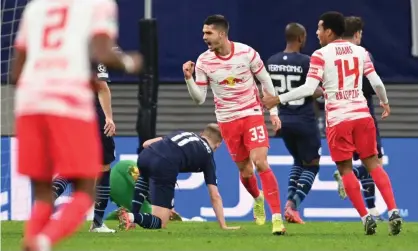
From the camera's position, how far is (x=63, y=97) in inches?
276

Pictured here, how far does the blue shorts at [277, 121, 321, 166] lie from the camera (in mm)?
14609

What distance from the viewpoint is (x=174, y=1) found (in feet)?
58.9

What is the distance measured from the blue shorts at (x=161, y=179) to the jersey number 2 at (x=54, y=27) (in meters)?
5.19

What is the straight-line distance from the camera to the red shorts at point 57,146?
6.95m

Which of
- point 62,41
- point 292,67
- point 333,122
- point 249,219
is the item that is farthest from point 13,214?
point 62,41

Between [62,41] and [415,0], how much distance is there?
11.3m

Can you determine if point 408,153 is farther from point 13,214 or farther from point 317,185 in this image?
point 13,214

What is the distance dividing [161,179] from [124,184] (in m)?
2.50

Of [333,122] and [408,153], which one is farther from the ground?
[333,122]

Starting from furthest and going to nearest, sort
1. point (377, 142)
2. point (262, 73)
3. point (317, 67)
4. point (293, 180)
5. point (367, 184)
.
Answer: point (293, 180) → point (367, 184) → point (377, 142) → point (262, 73) → point (317, 67)

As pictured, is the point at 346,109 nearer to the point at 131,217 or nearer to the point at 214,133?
the point at 214,133

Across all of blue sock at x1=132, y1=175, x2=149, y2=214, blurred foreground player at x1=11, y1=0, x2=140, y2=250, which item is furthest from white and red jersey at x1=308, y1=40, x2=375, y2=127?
blurred foreground player at x1=11, y1=0, x2=140, y2=250

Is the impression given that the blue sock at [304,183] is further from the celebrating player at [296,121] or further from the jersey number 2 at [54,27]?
the jersey number 2 at [54,27]

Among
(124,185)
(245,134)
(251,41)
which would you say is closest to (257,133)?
(245,134)
